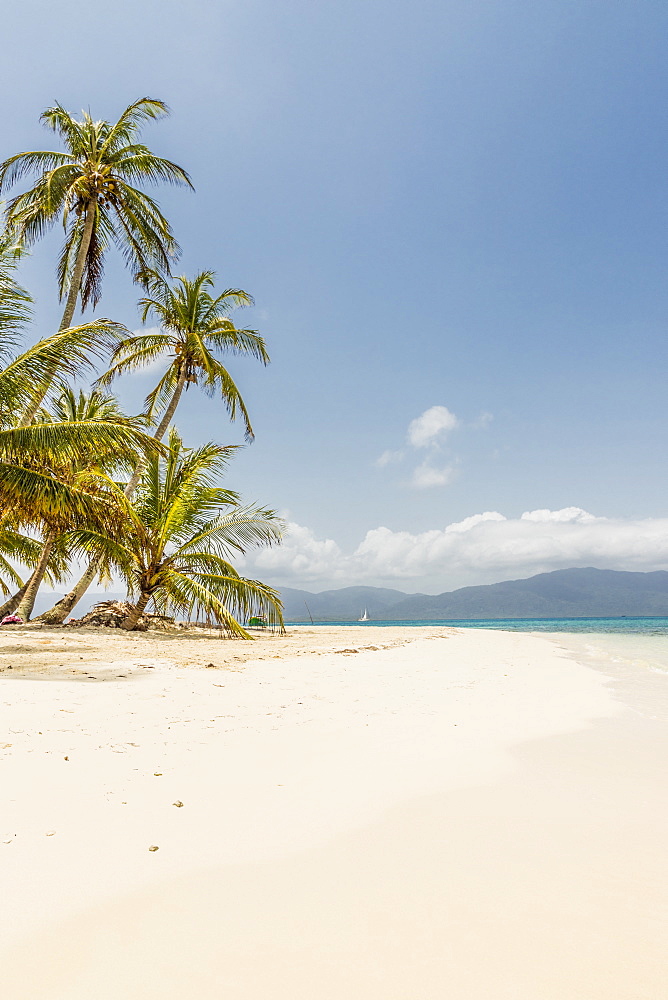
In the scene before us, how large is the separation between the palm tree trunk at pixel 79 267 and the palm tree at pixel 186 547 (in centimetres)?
434

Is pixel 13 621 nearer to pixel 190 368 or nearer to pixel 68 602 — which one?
pixel 68 602

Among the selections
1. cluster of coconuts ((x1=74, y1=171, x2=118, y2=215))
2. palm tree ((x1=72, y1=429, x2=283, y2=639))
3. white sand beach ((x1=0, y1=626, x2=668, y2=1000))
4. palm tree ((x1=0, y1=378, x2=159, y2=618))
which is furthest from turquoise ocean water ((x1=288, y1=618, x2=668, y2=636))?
white sand beach ((x1=0, y1=626, x2=668, y2=1000))

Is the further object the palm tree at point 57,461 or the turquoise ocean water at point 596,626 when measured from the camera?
the turquoise ocean water at point 596,626

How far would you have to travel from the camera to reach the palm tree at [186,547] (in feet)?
39.3

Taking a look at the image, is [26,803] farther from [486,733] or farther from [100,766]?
[486,733]

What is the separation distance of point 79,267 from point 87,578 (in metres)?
8.59

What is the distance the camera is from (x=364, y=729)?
12.2 feet

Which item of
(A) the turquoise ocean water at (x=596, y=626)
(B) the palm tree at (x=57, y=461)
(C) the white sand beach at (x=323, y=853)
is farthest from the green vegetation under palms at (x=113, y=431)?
(A) the turquoise ocean water at (x=596, y=626)

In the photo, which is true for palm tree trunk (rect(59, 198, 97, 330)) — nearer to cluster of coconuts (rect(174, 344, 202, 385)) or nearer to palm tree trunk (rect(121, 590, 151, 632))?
cluster of coconuts (rect(174, 344, 202, 385))

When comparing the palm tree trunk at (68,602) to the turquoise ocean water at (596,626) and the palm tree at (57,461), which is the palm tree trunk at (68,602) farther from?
the turquoise ocean water at (596,626)

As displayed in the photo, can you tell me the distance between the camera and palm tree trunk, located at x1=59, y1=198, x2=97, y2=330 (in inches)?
504

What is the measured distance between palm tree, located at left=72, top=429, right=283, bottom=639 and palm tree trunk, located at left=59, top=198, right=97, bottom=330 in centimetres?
434

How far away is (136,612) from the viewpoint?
40.3 ft

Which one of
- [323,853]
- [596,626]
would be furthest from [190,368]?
[596,626]
